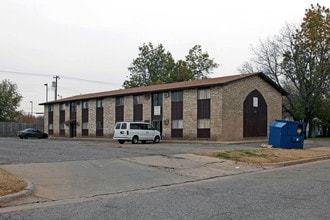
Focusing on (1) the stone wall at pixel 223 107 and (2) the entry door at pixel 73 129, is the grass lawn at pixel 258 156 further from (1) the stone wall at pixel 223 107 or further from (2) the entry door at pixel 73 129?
(2) the entry door at pixel 73 129

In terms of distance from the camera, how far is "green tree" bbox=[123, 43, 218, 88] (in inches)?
2691

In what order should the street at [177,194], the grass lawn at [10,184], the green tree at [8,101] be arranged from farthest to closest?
the green tree at [8,101]
the grass lawn at [10,184]
the street at [177,194]

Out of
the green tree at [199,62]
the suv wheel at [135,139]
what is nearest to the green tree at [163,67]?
the green tree at [199,62]

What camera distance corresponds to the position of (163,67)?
7538 centimetres

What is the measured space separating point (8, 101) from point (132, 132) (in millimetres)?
48149

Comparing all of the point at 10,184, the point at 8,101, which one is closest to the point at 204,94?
the point at 10,184

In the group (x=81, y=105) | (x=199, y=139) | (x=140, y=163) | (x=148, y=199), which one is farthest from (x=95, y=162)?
(x=81, y=105)

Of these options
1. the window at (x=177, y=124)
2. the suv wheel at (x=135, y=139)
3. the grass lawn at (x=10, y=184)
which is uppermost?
the window at (x=177, y=124)

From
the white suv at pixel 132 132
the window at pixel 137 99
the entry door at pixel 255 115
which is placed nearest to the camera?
the white suv at pixel 132 132

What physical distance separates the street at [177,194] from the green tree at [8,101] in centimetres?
6229

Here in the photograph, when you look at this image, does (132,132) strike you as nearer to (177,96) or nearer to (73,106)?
(177,96)

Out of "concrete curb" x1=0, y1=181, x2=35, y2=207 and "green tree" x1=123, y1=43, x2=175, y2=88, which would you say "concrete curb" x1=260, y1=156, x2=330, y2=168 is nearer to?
"concrete curb" x1=0, y1=181, x2=35, y2=207

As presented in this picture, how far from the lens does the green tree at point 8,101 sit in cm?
7281

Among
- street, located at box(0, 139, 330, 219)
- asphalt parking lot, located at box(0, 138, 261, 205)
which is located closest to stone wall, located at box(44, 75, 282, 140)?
asphalt parking lot, located at box(0, 138, 261, 205)
